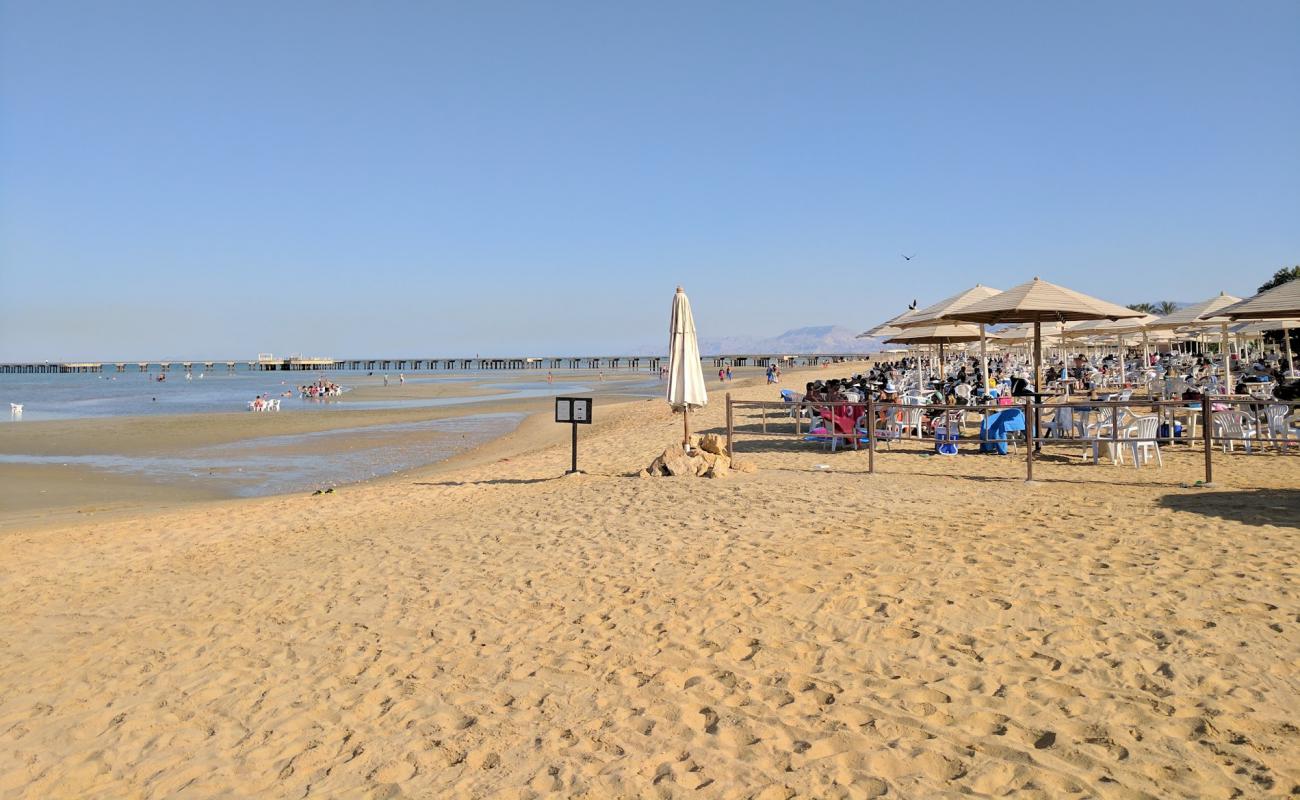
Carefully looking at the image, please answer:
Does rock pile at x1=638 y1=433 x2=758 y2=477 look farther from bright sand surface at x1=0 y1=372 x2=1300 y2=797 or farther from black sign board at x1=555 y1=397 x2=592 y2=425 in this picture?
bright sand surface at x1=0 y1=372 x2=1300 y2=797

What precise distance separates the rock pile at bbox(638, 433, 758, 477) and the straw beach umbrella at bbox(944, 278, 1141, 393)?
388 cm

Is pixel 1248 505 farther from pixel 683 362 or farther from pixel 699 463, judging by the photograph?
pixel 683 362

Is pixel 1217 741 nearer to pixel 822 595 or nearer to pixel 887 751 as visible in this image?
pixel 887 751

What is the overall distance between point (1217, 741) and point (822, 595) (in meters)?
2.09

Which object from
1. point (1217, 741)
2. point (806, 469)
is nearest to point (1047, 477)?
point (806, 469)

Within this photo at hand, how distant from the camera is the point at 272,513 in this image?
912 cm

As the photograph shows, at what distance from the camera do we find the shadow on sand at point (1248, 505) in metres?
6.14

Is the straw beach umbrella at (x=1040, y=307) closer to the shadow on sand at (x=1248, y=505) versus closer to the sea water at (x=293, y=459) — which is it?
the shadow on sand at (x=1248, y=505)

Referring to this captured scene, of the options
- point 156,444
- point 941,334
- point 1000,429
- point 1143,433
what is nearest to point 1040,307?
point 1000,429

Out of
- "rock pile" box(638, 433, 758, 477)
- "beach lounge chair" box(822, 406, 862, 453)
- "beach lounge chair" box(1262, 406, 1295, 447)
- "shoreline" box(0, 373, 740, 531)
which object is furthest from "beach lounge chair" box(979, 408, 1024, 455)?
"shoreline" box(0, 373, 740, 531)

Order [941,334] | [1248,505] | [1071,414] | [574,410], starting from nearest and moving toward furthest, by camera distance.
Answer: [1248,505], [574,410], [1071,414], [941,334]

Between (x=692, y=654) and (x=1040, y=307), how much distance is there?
301 inches

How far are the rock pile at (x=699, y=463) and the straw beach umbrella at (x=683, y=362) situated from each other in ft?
0.87

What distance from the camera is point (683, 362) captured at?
9.87 metres
